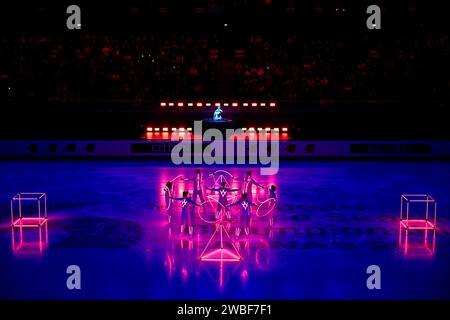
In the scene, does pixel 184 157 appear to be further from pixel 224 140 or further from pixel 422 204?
pixel 422 204

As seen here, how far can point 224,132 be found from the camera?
18969mm

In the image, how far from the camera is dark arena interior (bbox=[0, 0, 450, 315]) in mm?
9070

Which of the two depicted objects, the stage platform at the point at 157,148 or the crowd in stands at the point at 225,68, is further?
the crowd in stands at the point at 225,68

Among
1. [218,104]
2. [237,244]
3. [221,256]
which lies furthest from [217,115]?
[221,256]

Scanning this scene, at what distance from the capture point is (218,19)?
20.3 meters

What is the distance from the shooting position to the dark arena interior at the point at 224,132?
357 inches

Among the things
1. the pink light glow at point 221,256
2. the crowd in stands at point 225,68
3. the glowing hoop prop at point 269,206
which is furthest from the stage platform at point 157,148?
the pink light glow at point 221,256

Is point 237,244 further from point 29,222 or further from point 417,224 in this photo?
point 29,222

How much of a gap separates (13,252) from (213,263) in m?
3.08

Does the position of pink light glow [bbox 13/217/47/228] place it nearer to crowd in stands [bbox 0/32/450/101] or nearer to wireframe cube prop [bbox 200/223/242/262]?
wireframe cube prop [bbox 200/223/242/262]

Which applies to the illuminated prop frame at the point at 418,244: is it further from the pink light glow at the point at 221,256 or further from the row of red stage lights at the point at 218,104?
the row of red stage lights at the point at 218,104

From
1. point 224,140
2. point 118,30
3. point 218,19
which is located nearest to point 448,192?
point 224,140

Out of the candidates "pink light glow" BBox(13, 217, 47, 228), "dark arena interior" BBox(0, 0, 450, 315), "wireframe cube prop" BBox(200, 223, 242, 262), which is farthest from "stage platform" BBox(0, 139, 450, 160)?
"wireframe cube prop" BBox(200, 223, 242, 262)
